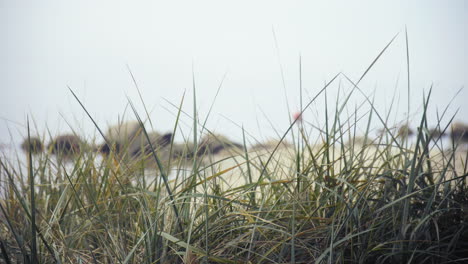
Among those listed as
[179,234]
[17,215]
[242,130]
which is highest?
[242,130]

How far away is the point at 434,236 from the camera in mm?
1173

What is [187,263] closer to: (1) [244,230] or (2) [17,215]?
(1) [244,230]

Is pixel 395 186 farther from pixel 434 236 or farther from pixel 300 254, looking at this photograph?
pixel 300 254

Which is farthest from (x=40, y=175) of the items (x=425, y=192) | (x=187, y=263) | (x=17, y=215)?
(x=425, y=192)

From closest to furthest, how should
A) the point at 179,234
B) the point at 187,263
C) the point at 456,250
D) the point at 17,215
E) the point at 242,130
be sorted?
the point at 187,263 < the point at 179,234 < the point at 456,250 < the point at 242,130 < the point at 17,215

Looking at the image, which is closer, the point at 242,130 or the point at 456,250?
the point at 456,250

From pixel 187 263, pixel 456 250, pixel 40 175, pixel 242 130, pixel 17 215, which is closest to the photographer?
pixel 187 263

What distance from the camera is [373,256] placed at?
3.61ft

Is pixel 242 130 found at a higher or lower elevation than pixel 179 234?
higher

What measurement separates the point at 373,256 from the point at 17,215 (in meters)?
1.13

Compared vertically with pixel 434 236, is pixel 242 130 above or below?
above

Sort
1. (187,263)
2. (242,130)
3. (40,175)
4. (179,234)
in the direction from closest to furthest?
(187,263)
(179,234)
(242,130)
(40,175)

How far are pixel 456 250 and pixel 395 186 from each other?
8.5 inches

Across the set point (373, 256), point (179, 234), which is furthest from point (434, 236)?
point (179, 234)
